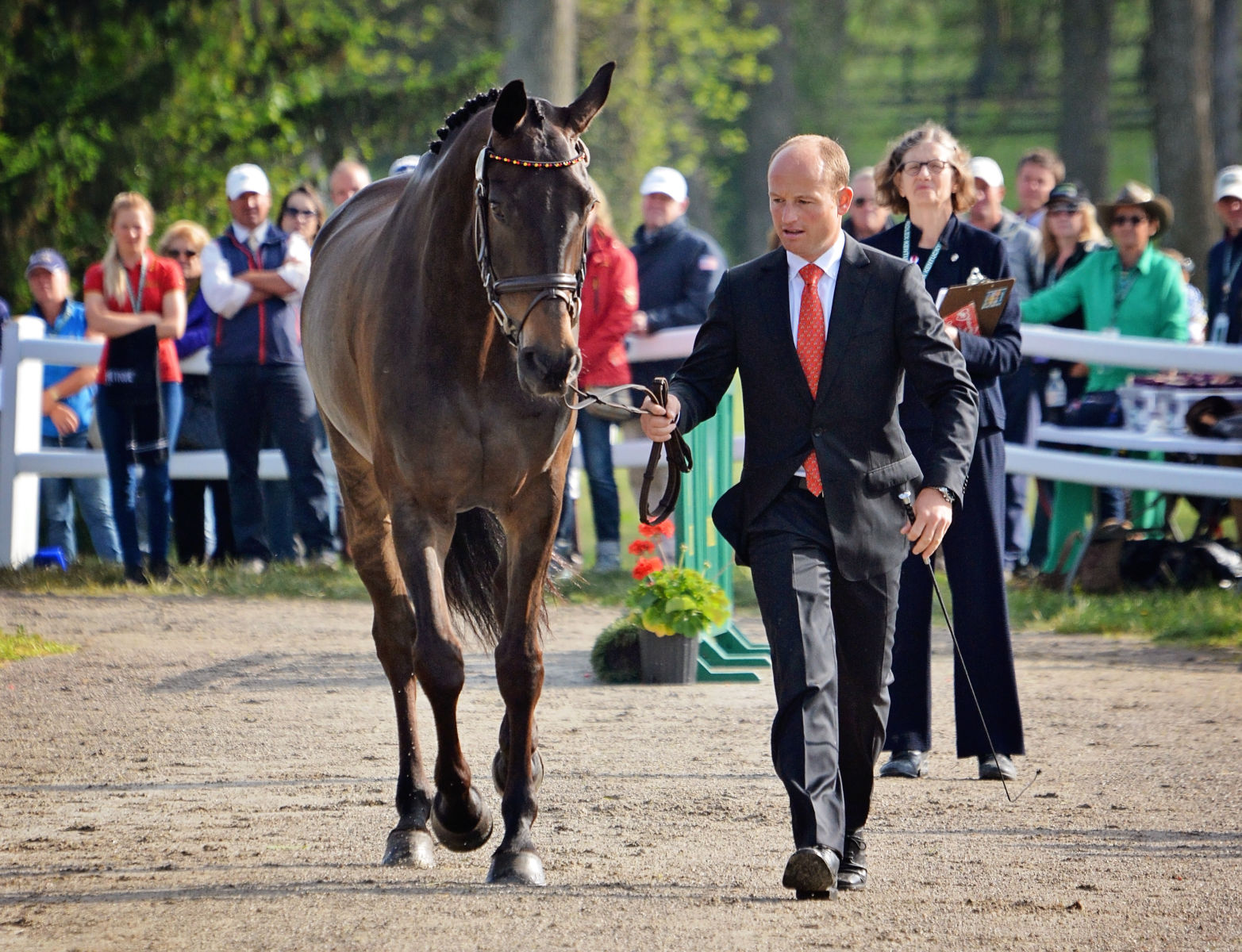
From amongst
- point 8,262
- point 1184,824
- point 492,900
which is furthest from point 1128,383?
point 8,262

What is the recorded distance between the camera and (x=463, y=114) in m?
5.36

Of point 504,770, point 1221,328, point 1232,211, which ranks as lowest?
point 504,770

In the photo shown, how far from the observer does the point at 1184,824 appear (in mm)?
5395

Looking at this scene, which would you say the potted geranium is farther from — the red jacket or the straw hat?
the straw hat

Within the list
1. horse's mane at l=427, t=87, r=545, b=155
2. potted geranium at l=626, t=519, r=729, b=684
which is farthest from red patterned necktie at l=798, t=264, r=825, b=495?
potted geranium at l=626, t=519, r=729, b=684

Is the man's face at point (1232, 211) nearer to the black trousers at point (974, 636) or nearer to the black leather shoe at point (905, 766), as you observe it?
the black trousers at point (974, 636)

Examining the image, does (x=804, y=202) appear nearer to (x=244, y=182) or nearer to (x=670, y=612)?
(x=670, y=612)

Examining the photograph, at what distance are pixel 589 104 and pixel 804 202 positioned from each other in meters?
0.80

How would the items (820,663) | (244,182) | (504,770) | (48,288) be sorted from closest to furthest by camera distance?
(820,663) < (504,770) < (244,182) < (48,288)

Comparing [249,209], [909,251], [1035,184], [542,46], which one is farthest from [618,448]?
[542,46]

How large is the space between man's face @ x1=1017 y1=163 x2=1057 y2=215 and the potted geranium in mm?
5467

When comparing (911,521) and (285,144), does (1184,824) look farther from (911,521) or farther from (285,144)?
(285,144)

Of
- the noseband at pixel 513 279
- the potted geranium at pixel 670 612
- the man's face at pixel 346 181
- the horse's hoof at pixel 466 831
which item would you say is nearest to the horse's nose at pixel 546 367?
the noseband at pixel 513 279

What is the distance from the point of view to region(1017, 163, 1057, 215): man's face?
1220cm
